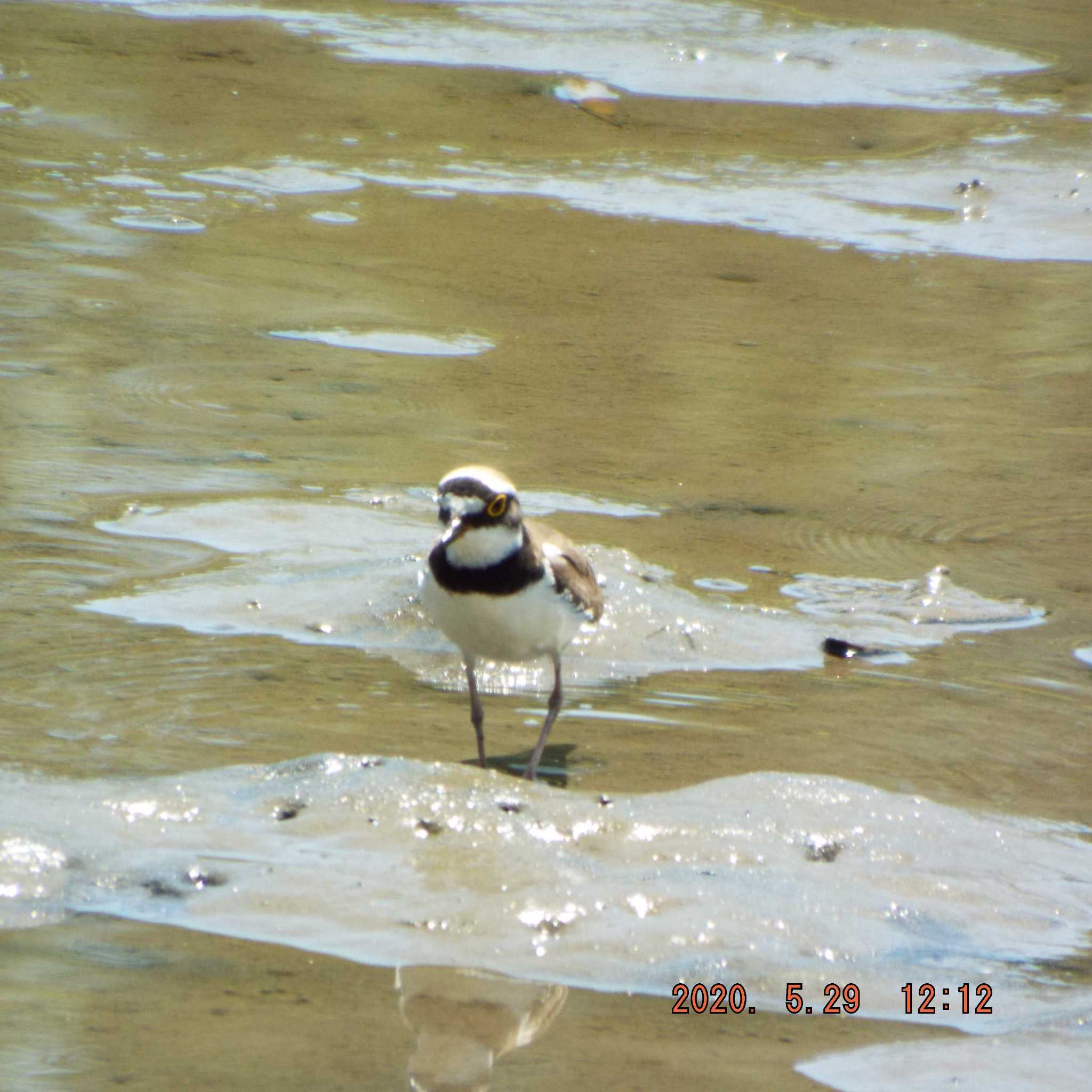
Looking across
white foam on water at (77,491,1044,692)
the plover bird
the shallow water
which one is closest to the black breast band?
the plover bird

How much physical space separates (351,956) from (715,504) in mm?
3943

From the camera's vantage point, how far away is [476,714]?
498 centimetres

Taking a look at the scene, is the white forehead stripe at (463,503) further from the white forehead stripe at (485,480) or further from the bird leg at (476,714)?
the bird leg at (476,714)

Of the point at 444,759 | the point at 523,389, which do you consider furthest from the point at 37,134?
the point at 444,759

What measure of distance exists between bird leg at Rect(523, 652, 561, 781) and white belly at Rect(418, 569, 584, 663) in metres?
0.15

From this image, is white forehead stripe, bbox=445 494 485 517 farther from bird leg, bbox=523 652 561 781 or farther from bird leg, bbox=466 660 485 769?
bird leg, bbox=523 652 561 781

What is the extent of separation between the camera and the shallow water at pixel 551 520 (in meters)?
3.55

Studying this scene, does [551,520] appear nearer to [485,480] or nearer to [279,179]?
[485,480]

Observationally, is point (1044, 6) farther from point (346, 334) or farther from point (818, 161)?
point (346, 334)

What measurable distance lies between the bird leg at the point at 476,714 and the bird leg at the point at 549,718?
135 mm

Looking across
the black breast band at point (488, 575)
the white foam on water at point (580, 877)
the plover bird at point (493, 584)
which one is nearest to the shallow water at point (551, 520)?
the white foam on water at point (580, 877)

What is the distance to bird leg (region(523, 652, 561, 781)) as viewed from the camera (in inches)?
192

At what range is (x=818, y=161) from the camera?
13094 millimetres

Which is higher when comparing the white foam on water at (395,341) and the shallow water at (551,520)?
the shallow water at (551,520)
